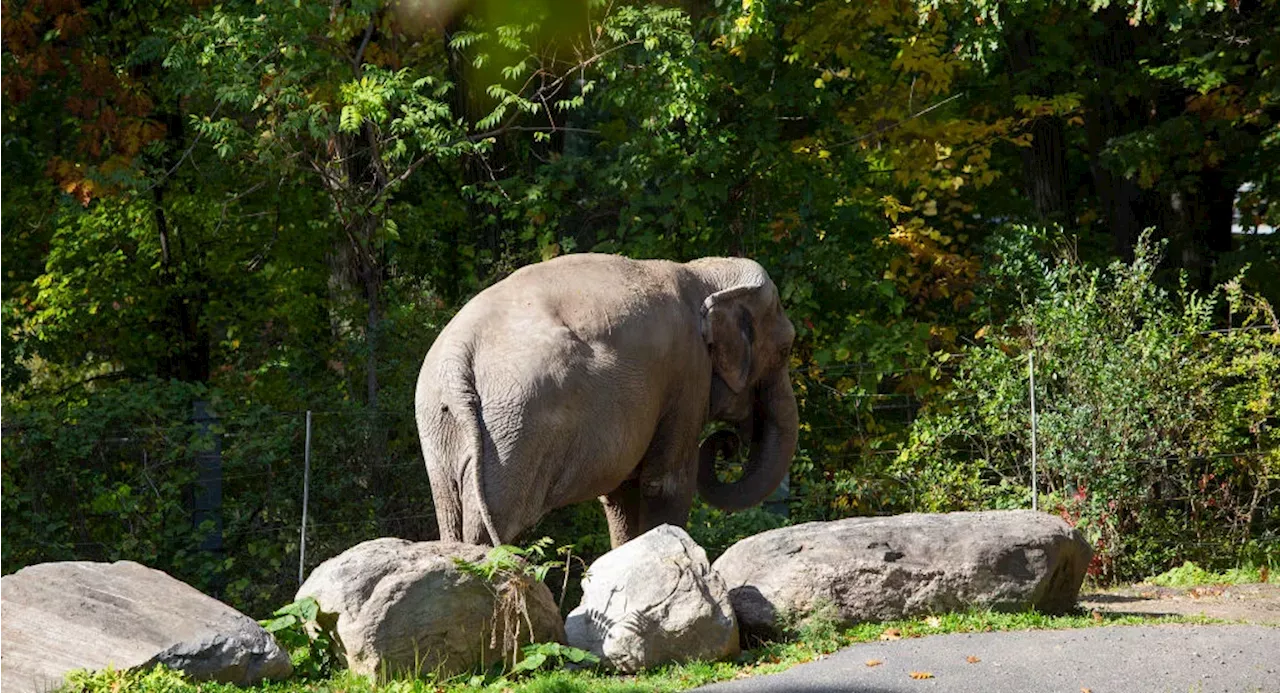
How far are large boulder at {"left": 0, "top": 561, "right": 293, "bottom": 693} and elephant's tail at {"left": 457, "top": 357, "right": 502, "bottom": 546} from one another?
1.55 metres

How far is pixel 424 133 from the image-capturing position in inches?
525

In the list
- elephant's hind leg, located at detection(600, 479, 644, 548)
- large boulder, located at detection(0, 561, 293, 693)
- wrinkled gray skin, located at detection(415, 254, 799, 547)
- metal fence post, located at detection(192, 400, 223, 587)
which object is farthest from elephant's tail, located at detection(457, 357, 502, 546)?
metal fence post, located at detection(192, 400, 223, 587)

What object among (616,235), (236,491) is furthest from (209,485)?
(616,235)

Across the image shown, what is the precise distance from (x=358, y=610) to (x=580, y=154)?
31.4ft

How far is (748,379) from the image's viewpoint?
37.2ft

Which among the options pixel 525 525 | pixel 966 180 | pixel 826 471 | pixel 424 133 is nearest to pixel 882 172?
pixel 966 180

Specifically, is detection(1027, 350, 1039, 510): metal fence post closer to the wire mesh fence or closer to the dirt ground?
the wire mesh fence

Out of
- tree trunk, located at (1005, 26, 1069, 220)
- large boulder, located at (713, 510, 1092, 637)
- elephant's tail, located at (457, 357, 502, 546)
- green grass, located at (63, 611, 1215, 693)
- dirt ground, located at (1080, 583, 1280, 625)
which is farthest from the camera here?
tree trunk, located at (1005, 26, 1069, 220)

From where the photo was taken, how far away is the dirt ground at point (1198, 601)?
10.7 m

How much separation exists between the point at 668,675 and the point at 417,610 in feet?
4.18

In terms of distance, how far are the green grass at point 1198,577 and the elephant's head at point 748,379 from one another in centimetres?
319

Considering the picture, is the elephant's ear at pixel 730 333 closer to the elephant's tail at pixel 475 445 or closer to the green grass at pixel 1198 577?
the elephant's tail at pixel 475 445

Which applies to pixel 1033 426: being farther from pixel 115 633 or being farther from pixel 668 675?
pixel 115 633

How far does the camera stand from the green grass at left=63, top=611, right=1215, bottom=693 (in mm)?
7496
